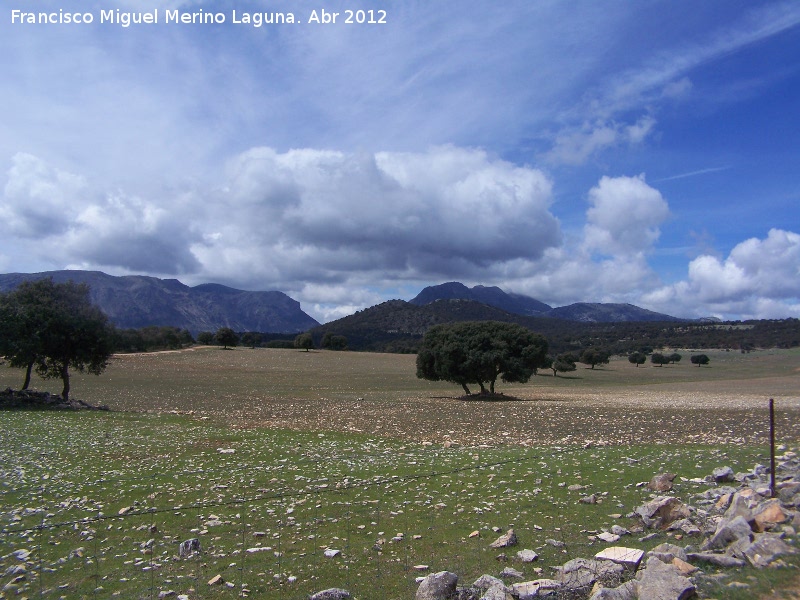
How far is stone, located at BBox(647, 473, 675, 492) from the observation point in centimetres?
1391

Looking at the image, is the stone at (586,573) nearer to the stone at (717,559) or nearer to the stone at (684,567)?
the stone at (684,567)

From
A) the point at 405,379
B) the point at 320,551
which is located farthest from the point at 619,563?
the point at 405,379

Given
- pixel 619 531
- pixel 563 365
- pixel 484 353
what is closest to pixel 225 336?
pixel 563 365

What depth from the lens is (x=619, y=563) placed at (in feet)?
28.3

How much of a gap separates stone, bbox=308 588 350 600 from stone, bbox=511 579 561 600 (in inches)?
97.8

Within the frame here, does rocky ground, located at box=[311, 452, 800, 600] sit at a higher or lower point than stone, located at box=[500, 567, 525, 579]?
higher

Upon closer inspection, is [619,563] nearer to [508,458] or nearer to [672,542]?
[672,542]

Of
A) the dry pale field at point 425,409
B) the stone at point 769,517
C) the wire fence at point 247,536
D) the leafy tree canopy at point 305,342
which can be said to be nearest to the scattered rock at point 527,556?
the wire fence at point 247,536

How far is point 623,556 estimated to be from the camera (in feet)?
28.8

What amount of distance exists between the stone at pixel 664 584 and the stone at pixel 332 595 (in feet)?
13.7

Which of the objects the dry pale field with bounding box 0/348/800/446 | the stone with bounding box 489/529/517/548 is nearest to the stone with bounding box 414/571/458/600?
the stone with bounding box 489/529/517/548

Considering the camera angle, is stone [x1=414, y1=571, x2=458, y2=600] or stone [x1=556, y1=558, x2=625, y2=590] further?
stone [x1=556, y1=558, x2=625, y2=590]

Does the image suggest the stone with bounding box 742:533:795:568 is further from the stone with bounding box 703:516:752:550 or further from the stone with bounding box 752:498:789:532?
the stone with bounding box 752:498:789:532

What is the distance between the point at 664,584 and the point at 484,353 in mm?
49306
